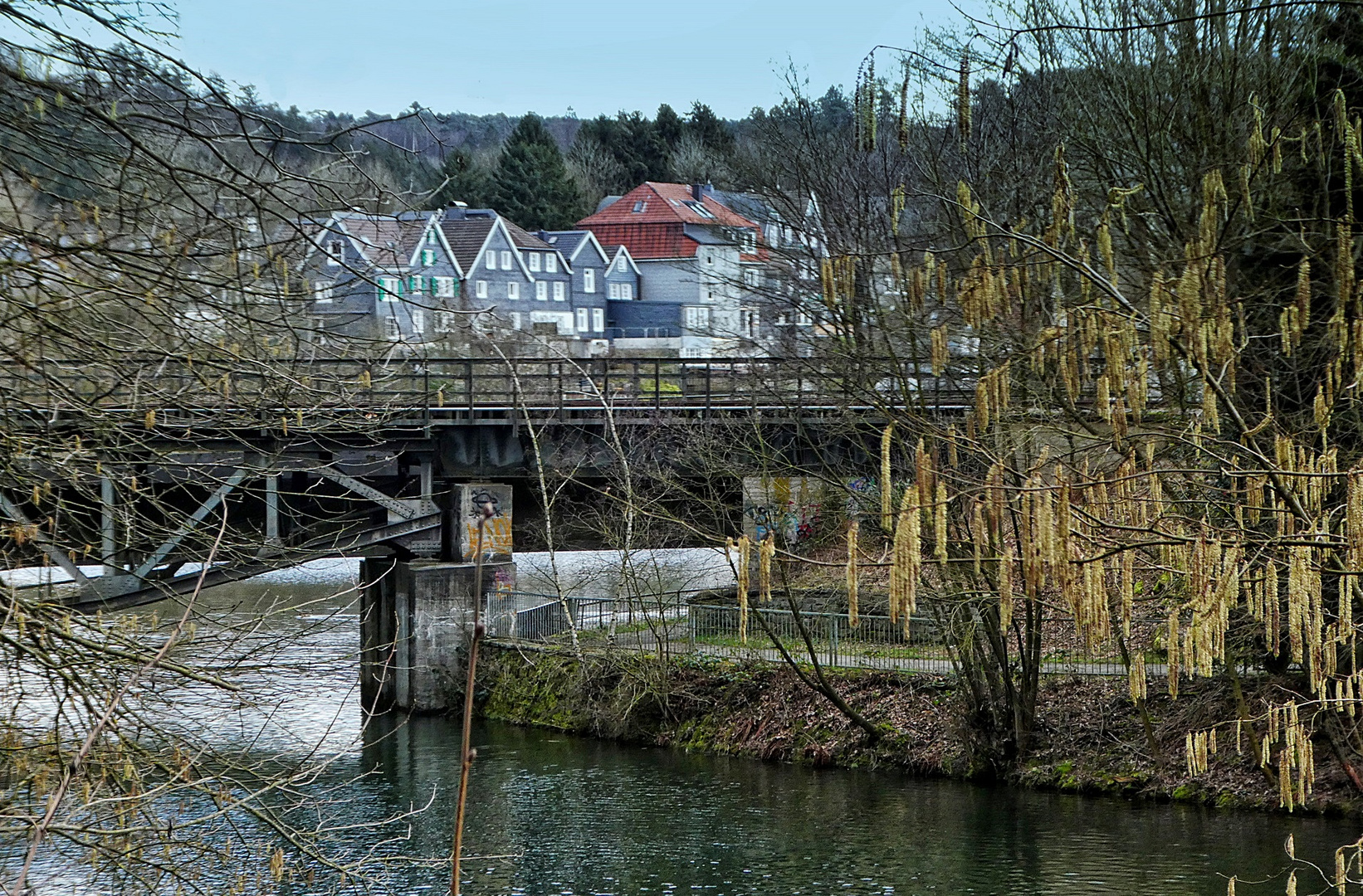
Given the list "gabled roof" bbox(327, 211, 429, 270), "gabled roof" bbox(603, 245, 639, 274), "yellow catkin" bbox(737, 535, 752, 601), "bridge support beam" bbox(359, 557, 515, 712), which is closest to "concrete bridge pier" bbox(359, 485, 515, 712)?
"bridge support beam" bbox(359, 557, 515, 712)

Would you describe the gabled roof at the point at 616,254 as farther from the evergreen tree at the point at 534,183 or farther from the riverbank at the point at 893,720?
the riverbank at the point at 893,720

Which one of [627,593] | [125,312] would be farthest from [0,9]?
[627,593]

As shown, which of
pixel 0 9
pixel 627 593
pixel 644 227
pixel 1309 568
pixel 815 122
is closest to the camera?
pixel 1309 568

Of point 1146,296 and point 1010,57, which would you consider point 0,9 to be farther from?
point 1146,296

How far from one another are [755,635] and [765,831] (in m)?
8.23

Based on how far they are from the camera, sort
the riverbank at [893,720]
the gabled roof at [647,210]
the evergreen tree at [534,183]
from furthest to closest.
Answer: the gabled roof at [647,210] → the evergreen tree at [534,183] → the riverbank at [893,720]

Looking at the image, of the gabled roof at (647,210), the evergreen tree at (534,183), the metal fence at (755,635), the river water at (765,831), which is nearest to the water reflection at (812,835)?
the river water at (765,831)

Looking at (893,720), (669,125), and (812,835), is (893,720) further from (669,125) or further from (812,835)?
(669,125)

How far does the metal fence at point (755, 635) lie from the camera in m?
25.4

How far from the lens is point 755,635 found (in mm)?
28375

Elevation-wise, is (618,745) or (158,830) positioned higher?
(158,830)

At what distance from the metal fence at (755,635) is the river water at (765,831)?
8.21 feet

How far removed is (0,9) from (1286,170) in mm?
13485

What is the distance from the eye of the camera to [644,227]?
89438 millimetres
